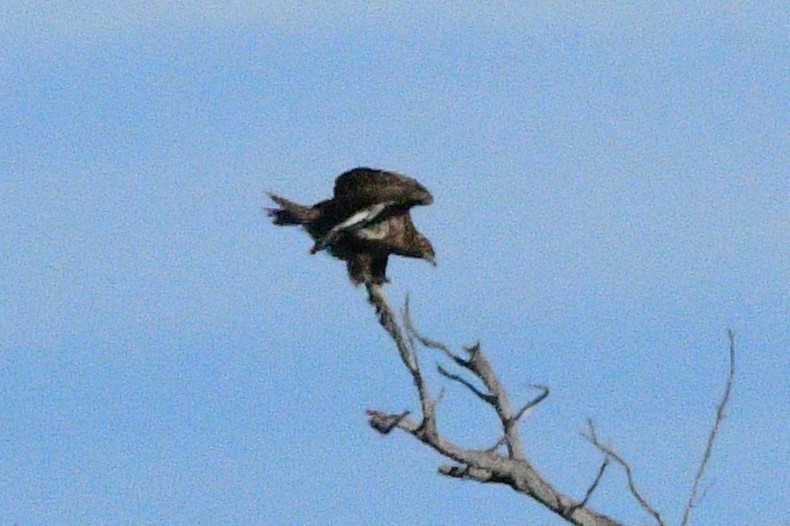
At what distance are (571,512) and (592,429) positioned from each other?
524 mm

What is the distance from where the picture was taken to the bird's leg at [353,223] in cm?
1133

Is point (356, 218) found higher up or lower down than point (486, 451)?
higher up

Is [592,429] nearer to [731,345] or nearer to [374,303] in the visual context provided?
[731,345]

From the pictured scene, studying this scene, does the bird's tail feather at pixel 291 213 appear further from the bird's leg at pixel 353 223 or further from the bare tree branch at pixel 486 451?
the bare tree branch at pixel 486 451

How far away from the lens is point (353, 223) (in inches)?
452

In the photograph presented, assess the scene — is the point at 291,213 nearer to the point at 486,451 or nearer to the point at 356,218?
the point at 356,218

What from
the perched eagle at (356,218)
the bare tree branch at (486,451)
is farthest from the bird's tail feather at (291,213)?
the bare tree branch at (486,451)

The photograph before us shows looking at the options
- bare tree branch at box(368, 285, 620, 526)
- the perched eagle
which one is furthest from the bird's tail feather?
bare tree branch at box(368, 285, 620, 526)

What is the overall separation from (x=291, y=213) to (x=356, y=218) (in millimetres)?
408

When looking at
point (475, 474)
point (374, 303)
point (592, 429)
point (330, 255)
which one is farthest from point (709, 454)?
point (330, 255)

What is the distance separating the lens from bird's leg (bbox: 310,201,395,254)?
11.3 m

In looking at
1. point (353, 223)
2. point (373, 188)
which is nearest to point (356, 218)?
point (353, 223)

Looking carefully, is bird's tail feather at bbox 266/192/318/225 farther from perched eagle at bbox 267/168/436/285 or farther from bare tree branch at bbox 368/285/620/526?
bare tree branch at bbox 368/285/620/526

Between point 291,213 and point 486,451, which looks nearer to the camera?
point 486,451
